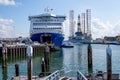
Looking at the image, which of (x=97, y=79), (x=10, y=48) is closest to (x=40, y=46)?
(x=10, y=48)

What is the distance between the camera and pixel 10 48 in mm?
73062

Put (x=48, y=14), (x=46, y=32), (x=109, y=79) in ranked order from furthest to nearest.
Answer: (x=48, y=14)
(x=46, y=32)
(x=109, y=79)

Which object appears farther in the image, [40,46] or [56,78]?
[40,46]

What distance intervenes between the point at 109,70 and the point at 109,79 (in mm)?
965

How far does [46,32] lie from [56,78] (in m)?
76.6

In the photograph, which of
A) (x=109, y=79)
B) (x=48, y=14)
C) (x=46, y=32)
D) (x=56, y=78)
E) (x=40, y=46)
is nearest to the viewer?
(x=56, y=78)

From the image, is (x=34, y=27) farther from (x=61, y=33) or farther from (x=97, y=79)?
(x=97, y=79)

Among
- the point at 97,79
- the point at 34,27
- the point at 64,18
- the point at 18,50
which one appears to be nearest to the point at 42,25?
the point at 34,27

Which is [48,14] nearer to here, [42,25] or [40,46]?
[42,25]

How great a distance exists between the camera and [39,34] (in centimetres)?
10219

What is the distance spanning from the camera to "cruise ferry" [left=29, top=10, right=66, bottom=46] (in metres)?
102

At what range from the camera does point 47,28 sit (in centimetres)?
10325

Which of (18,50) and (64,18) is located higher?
(64,18)

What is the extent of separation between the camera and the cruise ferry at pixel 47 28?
102 meters
